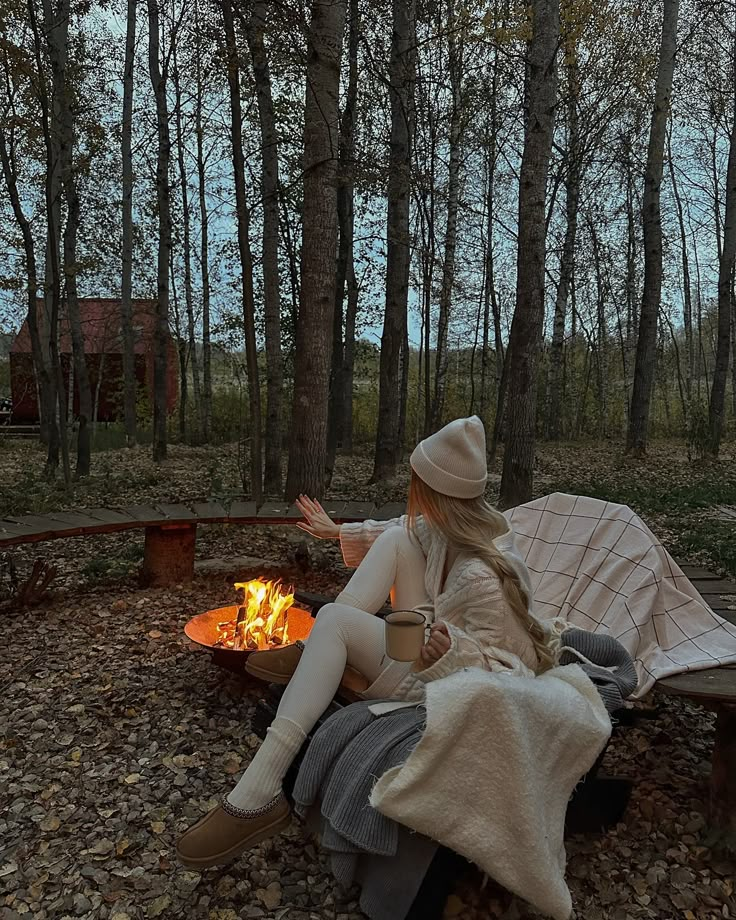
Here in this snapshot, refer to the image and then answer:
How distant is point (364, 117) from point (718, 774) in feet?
29.4

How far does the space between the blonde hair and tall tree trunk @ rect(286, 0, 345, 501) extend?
2551 mm

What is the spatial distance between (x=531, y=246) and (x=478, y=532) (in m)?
4.49

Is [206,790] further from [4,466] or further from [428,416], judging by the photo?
[4,466]

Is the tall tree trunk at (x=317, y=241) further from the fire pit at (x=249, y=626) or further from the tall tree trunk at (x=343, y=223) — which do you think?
the tall tree trunk at (x=343, y=223)

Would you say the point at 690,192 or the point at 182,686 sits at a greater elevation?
the point at 690,192

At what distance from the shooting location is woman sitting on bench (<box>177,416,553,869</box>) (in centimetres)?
187

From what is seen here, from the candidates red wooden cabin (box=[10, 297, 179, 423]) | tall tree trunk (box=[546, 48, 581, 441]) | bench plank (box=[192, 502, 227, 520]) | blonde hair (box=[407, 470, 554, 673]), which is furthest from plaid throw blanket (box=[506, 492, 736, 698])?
red wooden cabin (box=[10, 297, 179, 423])

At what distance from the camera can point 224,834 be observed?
72.3 inches

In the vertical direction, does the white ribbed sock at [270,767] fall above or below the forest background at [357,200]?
below

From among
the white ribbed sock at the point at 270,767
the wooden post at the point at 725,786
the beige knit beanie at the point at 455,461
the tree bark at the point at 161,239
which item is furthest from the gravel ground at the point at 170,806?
the tree bark at the point at 161,239

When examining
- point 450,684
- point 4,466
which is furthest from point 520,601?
point 4,466

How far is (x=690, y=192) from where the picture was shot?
19.4m

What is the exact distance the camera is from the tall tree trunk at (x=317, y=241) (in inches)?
168

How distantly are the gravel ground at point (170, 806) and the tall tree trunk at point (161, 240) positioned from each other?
7.38 meters
